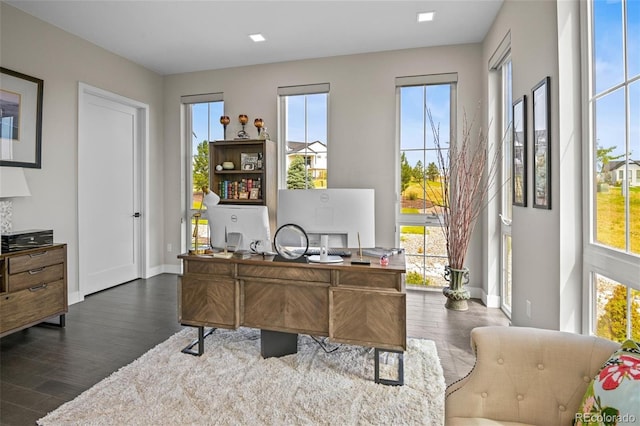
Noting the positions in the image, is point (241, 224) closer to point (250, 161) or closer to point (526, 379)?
point (526, 379)

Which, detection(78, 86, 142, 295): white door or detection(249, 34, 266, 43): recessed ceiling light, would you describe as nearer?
detection(249, 34, 266, 43): recessed ceiling light

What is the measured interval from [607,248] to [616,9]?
116cm

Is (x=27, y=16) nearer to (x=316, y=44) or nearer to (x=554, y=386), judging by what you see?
(x=316, y=44)

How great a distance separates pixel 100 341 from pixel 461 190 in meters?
3.66

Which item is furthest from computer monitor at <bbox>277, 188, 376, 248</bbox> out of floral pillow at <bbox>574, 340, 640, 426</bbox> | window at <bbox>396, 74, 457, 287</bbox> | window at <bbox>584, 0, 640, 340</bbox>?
window at <bbox>396, 74, 457, 287</bbox>

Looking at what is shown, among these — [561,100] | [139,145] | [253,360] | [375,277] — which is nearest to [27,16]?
[139,145]

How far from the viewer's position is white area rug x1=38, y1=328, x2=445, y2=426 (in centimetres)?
181

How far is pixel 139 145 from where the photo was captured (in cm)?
480

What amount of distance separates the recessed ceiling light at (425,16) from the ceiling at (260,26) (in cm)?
6

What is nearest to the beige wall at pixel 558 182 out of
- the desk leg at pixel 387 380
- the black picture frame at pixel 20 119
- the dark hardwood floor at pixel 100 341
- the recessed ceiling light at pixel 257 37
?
the dark hardwood floor at pixel 100 341

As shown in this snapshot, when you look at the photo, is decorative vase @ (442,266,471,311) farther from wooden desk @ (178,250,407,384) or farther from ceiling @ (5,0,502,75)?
ceiling @ (5,0,502,75)

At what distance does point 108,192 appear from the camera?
4.37 m

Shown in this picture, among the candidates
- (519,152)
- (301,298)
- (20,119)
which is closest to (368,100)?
(519,152)

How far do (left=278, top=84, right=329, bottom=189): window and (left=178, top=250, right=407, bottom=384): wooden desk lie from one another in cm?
224
